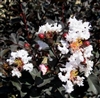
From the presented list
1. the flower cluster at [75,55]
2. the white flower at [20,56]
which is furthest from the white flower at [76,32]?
the white flower at [20,56]

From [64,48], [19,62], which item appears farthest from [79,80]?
[19,62]

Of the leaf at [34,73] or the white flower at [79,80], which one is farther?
the leaf at [34,73]

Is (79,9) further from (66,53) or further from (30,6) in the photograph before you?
(66,53)

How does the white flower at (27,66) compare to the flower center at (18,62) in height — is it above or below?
below

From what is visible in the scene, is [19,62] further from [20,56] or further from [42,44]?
[42,44]

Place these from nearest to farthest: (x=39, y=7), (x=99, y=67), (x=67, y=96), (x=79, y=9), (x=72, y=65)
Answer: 1. (x=72, y=65)
2. (x=67, y=96)
3. (x=99, y=67)
4. (x=39, y=7)
5. (x=79, y=9)

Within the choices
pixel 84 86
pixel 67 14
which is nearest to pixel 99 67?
pixel 84 86

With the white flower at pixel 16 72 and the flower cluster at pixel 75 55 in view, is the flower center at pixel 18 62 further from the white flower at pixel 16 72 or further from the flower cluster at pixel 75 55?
the flower cluster at pixel 75 55
